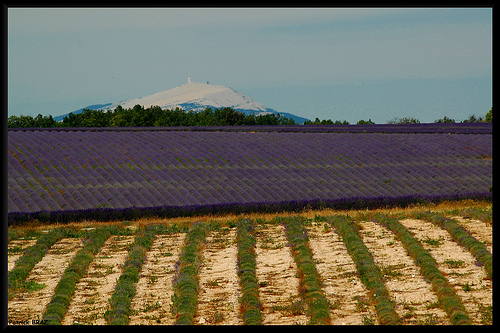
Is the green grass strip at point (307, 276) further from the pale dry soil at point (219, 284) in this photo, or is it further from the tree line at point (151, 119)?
the tree line at point (151, 119)

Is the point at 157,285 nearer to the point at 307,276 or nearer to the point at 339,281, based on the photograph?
the point at 307,276

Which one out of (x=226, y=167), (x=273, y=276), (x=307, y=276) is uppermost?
(x=226, y=167)

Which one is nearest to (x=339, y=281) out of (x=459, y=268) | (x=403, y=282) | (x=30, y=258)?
(x=403, y=282)

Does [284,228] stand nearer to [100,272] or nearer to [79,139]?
[100,272]

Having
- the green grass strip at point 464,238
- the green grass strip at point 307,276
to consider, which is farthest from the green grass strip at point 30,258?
the green grass strip at point 464,238

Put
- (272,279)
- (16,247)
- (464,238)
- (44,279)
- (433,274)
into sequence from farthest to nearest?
(16,247)
(464,238)
(44,279)
(272,279)
(433,274)

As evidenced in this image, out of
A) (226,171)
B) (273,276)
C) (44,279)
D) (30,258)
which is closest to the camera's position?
(273,276)

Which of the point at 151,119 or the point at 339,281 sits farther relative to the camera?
the point at 151,119

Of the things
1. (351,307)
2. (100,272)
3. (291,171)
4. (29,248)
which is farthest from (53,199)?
(351,307)
